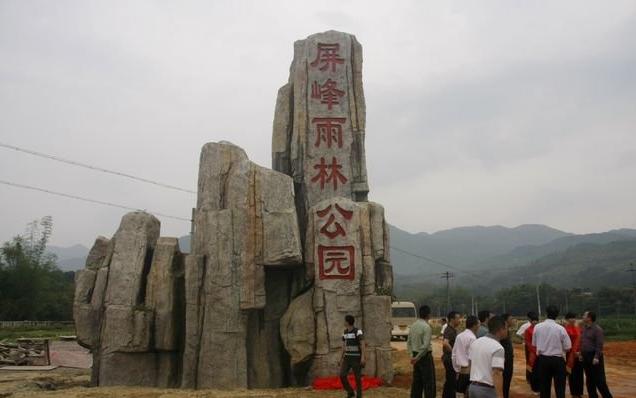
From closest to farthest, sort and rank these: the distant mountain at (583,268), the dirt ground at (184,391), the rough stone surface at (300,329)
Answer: the dirt ground at (184,391)
the rough stone surface at (300,329)
the distant mountain at (583,268)

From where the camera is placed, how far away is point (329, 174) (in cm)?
1338

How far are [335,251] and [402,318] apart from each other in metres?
17.0

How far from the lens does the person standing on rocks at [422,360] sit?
7645 millimetres

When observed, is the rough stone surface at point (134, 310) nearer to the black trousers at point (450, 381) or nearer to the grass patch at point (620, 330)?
the black trousers at point (450, 381)

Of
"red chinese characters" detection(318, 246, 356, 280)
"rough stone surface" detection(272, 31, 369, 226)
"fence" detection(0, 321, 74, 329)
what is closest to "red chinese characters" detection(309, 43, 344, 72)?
"rough stone surface" detection(272, 31, 369, 226)

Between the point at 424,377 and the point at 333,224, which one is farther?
the point at 333,224

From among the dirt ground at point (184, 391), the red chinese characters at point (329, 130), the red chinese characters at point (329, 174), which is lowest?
the dirt ground at point (184, 391)

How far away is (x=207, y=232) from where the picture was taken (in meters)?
11.2

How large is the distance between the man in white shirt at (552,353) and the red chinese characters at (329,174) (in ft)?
21.4

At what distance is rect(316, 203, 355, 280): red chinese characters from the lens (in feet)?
36.7

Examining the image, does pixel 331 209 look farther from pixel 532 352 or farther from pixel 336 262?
pixel 532 352

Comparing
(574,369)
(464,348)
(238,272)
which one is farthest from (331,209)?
(574,369)

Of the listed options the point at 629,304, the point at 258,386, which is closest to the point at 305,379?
the point at 258,386

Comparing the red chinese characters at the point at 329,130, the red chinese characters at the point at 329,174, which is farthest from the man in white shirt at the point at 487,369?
the red chinese characters at the point at 329,130
